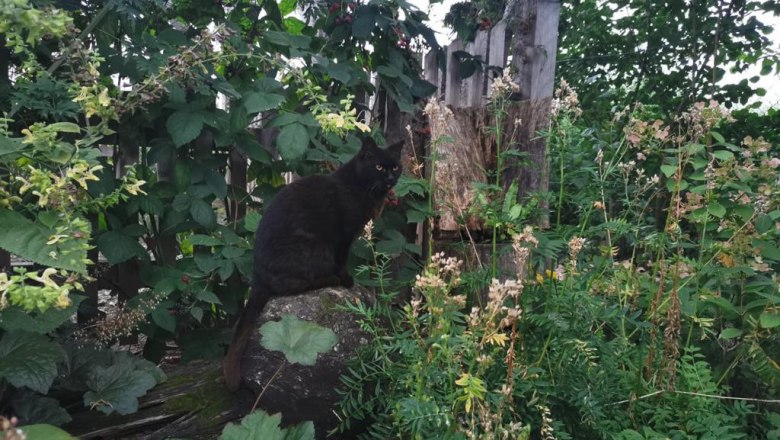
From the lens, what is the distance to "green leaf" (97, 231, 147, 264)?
10.3 feet

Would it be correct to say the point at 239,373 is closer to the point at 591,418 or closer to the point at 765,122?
the point at 591,418

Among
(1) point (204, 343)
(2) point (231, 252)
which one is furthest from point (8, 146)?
(1) point (204, 343)

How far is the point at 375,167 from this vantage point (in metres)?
3.33

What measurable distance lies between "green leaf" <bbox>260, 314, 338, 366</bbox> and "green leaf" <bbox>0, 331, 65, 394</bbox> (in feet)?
2.24

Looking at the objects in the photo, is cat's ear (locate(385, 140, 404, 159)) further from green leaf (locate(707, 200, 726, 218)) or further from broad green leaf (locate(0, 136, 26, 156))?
broad green leaf (locate(0, 136, 26, 156))

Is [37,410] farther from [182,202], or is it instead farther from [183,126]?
[183,126]

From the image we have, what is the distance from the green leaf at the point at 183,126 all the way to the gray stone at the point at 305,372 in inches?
35.2

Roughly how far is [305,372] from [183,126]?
1.33 meters

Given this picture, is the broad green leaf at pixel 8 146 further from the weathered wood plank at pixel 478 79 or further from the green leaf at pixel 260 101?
the weathered wood plank at pixel 478 79

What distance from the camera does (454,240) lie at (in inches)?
149

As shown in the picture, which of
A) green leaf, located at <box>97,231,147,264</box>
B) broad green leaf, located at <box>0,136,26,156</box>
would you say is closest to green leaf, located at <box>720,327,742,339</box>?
broad green leaf, located at <box>0,136,26,156</box>

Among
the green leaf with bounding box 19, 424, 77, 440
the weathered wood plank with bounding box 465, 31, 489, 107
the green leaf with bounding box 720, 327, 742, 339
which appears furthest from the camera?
the weathered wood plank with bounding box 465, 31, 489, 107

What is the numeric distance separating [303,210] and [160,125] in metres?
0.99

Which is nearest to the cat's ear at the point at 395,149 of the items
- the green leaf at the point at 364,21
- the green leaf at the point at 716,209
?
the green leaf at the point at 364,21
